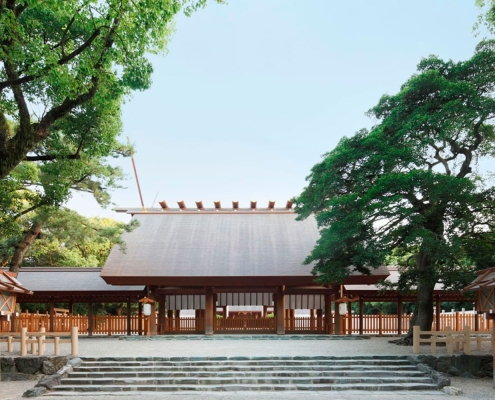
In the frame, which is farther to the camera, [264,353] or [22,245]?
[22,245]

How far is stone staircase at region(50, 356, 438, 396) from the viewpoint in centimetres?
1237

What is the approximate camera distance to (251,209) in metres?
28.0

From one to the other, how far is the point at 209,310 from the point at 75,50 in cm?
1357

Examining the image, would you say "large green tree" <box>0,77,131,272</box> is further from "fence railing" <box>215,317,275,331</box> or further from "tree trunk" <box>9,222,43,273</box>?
"fence railing" <box>215,317,275,331</box>

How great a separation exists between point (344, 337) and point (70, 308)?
12.3m

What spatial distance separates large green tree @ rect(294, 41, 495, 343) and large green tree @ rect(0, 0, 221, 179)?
7754mm

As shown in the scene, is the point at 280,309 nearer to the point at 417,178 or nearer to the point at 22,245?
the point at 417,178

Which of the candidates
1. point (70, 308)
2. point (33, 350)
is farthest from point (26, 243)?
point (33, 350)

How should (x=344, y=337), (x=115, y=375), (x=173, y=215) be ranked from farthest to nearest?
(x=173, y=215)
(x=344, y=337)
(x=115, y=375)

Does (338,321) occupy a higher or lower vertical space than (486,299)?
lower

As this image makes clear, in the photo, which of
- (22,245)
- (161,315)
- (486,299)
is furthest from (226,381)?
(22,245)

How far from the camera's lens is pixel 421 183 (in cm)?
1608

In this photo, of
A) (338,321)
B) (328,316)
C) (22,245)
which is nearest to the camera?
(338,321)

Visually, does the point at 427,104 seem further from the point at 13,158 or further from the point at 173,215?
the point at 173,215
